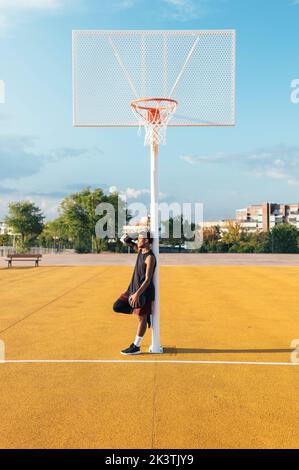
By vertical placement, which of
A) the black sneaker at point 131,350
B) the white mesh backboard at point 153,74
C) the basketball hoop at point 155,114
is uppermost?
the white mesh backboard at point 153,74

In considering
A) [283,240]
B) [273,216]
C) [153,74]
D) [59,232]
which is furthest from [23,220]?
[273,216]

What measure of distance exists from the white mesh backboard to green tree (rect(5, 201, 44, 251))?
58.3 metres

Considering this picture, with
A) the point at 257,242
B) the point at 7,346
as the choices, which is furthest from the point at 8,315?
the point at 257,242

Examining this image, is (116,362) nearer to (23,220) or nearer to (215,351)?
(215,351)

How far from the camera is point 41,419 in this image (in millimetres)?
4711

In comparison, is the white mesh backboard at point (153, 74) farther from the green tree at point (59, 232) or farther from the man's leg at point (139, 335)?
the green tree at point (59, 232)

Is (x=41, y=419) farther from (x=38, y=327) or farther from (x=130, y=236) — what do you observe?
(x=38, y=327)

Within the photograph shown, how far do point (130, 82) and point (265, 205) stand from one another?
387ft

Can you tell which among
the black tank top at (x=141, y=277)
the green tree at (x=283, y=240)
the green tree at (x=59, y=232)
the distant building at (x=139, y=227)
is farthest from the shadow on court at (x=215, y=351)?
the green tree at (x=59, y=232)

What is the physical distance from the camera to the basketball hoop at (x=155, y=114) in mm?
7461

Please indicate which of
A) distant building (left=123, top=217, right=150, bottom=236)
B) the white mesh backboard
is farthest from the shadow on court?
the white mesh backboard

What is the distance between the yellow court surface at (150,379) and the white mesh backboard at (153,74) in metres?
3.87

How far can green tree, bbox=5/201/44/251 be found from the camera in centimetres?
6531

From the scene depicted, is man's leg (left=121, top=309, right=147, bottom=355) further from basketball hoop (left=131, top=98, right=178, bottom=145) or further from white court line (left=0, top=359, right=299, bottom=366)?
basketball hoop (left=131, top=98, right=178, bottom=145)
